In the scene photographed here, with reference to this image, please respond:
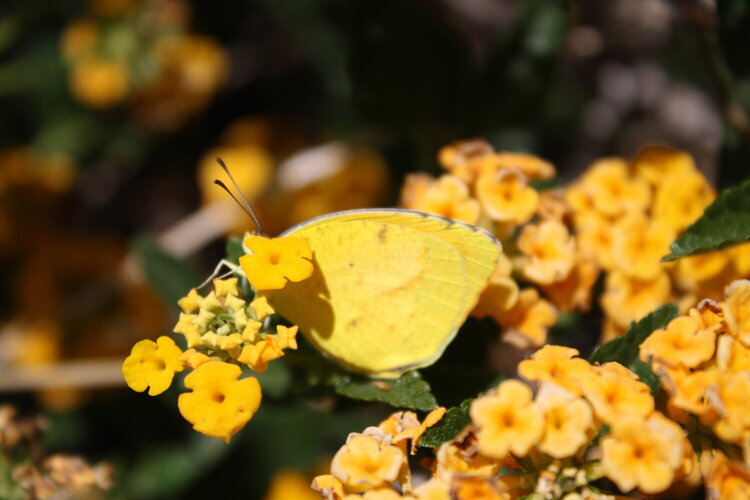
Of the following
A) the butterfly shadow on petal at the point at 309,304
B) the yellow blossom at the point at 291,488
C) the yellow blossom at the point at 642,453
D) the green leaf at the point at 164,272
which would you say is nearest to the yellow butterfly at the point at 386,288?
the butterfly shadow on petal at the point at 309,304

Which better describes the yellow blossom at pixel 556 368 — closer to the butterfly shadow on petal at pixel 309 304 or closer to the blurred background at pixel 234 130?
the butterfly shadow on petal at pixel 309 304

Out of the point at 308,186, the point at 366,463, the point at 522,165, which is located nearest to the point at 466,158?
the point at 522,165

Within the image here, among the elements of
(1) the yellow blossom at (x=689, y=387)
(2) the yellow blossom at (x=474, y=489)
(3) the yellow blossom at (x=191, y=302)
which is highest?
(1) the yellow blossom at (x=689, y=387)

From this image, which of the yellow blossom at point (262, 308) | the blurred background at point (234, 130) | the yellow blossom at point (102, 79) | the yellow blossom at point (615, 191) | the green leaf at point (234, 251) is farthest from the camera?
the yellow blossom at point (102, 79)

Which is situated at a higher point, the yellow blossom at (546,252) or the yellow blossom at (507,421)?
the yellow blossom at (507,421)

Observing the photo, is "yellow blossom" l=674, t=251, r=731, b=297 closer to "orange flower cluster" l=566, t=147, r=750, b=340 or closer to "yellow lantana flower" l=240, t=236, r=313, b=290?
"orange flower cluster" l=566, t=147, r=750, b=340

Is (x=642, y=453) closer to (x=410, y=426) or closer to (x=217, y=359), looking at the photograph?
(x=410, y=426)
